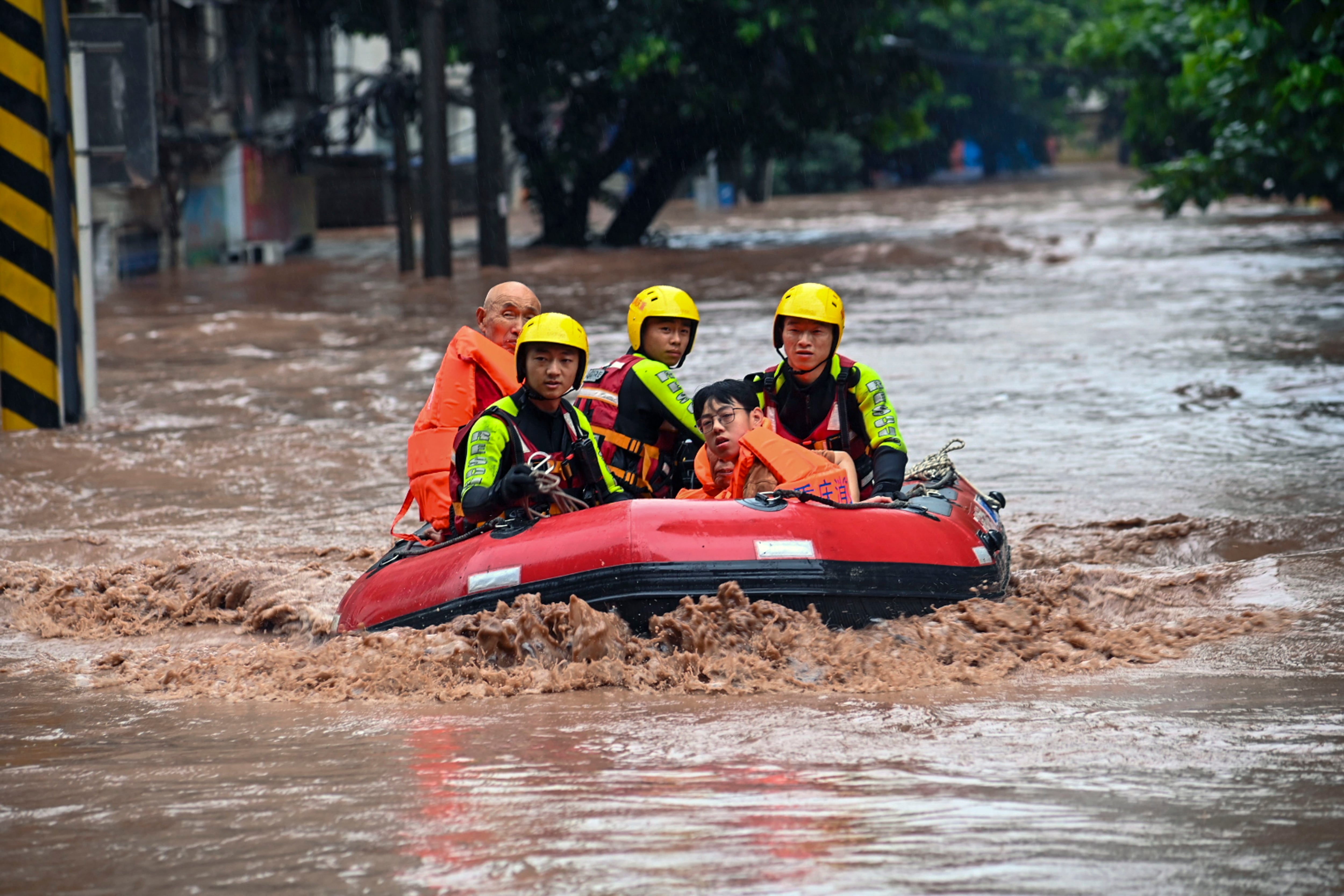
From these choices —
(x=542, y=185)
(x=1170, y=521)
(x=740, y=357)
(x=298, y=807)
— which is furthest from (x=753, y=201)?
(x=298, y=807)

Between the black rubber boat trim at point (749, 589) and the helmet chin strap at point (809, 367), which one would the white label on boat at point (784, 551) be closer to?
the black rubber boat trim at point (749, 589)

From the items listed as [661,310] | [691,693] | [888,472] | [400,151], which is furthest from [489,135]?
[691,693]

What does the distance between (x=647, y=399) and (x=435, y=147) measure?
17031mm

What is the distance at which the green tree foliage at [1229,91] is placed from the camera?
1109 centimetres

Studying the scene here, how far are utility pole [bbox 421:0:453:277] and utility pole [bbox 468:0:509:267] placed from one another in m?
0.64

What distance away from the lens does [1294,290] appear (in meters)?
18.5

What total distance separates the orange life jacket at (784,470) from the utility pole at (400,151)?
18653 millimetres

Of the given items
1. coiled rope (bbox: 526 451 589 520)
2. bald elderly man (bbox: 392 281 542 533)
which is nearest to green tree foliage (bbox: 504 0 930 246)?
bald elderly man (bbox: 392 281 542 533)

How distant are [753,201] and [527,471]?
42213 mm

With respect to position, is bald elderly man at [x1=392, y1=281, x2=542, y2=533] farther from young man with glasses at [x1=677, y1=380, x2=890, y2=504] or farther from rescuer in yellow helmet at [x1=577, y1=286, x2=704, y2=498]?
young man with glasses at [x1=677, y1=380, x2=890, y2=504]

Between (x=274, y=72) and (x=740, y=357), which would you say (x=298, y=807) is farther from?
(x=274, y=72)

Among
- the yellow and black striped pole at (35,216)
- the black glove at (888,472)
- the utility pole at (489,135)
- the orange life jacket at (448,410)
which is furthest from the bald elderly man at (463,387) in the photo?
the utility pole at (489,135)

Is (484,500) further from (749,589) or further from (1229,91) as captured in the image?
(1229,91)

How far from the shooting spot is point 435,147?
73.8ft
